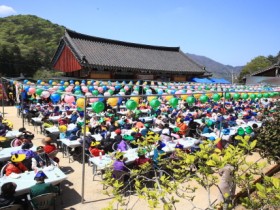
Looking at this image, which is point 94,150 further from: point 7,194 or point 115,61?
point 115,61

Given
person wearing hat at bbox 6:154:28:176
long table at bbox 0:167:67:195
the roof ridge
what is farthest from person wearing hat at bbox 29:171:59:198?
the roof ridge

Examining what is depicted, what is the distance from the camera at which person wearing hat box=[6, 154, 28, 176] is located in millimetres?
6059

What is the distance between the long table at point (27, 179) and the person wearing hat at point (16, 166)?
8.1 inches

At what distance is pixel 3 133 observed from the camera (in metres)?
8.97

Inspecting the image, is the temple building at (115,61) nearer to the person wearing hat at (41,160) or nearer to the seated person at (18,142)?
the seated person at (18,142)

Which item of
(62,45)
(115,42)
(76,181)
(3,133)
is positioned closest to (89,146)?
(76,181)

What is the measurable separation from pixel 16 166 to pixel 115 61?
20.0 meters

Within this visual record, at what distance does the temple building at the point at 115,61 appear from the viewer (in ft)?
75.2

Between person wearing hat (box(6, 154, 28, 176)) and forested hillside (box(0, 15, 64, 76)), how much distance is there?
3082cm

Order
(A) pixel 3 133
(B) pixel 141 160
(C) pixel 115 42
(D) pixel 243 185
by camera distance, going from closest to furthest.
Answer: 1. (D) pixel 243 185
2. (B) pixel 141 160
3. (A) pixel 3 133
4. (C) pixel 115 42

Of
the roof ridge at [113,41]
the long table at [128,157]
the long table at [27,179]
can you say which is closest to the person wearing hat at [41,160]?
the long table at [27,179]

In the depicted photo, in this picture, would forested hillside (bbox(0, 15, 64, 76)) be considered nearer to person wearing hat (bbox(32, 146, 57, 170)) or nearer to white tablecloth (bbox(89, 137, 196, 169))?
person wearing hat (bbox(32, 146, 57, 170))

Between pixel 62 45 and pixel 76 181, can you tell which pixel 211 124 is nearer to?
pixel 76 181

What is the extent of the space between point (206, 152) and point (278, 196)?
85 centimetres
